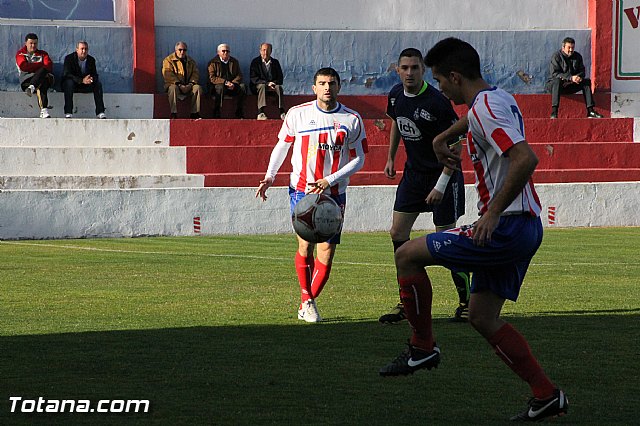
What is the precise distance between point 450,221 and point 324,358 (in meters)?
2.46

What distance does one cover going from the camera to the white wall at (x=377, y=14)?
23609 mm

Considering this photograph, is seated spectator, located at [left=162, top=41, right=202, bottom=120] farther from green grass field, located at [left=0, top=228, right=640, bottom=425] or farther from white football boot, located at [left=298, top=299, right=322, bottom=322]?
white football boot, located at [left=298, top=299, right=322, bottom=322]

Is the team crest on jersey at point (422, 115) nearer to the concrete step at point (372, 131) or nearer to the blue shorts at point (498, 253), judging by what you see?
the blue shorts at point (498, 253)

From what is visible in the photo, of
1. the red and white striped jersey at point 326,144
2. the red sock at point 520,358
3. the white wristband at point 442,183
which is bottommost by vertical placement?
the red sock at point 520,358

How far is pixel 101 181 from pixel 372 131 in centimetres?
562

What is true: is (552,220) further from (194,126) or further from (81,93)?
(81,93)

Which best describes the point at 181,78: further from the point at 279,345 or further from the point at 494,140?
the point at 494,140

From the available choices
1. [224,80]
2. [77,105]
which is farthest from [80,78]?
[224,80]

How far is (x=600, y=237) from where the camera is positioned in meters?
18.5

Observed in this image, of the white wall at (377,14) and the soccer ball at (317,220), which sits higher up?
the white wall at (377,14)

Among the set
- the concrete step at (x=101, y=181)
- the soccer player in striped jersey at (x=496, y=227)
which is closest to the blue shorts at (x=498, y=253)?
the soccer player in striped jersey at (x=496, y=227)

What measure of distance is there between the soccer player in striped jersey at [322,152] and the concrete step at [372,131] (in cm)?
1208

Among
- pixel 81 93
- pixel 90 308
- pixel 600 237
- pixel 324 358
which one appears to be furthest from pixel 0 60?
pixel 324 358

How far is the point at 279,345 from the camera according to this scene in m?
7.73
